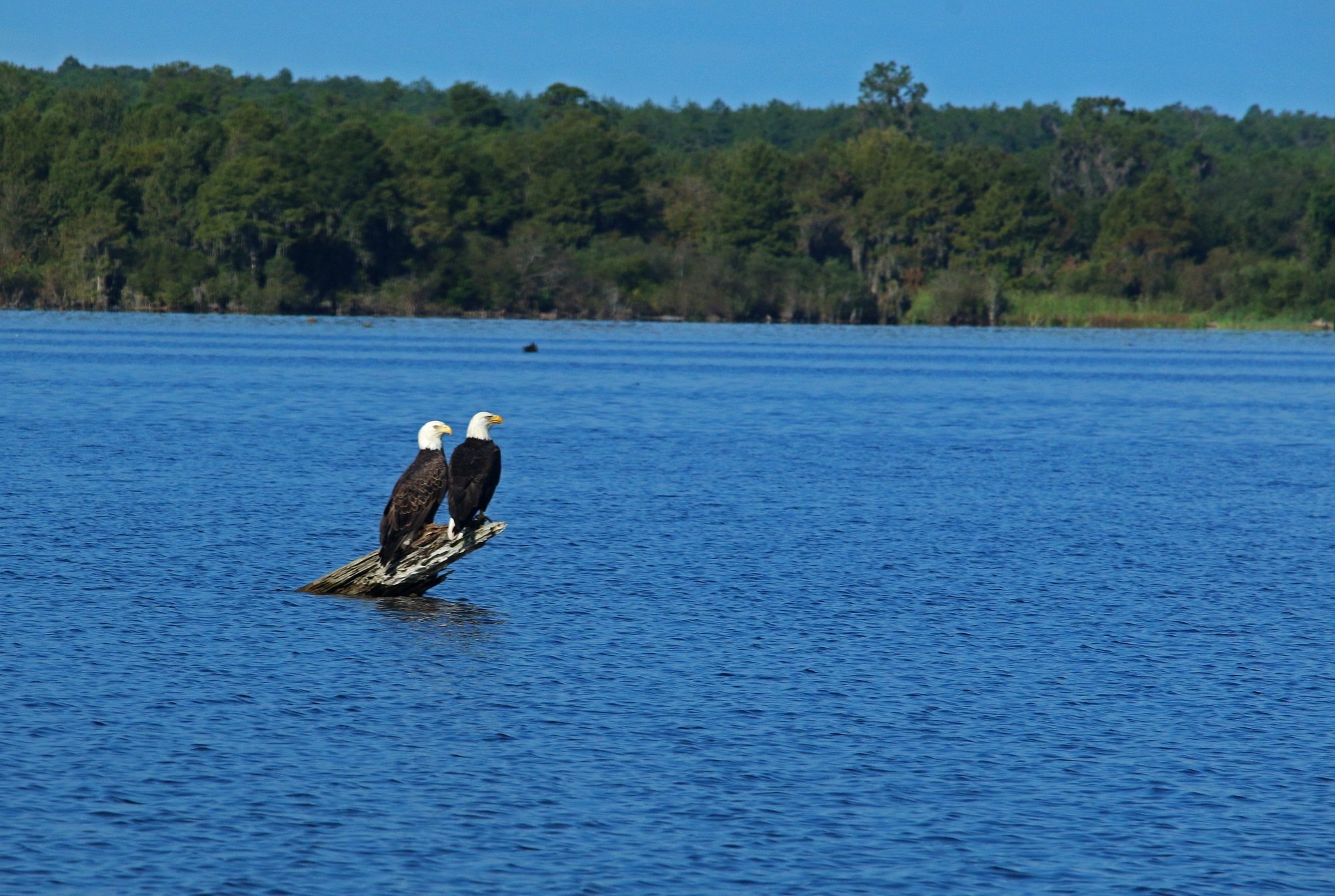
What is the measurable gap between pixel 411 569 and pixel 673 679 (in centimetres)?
447

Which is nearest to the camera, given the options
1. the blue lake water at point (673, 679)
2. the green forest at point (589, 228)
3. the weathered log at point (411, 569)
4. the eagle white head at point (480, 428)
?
the blue lake water at point (673, 679)

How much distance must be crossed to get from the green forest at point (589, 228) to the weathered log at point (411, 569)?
4690 inches

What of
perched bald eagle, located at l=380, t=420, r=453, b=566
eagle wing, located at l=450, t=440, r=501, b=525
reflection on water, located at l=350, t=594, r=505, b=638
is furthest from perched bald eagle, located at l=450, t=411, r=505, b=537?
reflection on water, located at l=350, t=594, r=505, b=638

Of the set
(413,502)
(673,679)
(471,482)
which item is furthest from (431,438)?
(673,679)

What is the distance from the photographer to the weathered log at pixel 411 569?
63.6 feet

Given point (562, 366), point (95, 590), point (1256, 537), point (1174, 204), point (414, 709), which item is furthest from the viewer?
point (1174, 204)

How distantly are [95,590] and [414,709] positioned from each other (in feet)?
21.9

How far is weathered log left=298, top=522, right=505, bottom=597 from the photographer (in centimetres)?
1938

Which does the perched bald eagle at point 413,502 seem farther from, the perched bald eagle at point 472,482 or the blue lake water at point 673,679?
the blue lake water at point 673,679

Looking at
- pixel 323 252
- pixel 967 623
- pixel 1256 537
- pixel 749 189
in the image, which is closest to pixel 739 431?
pixel 1256 537

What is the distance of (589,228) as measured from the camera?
154 metres

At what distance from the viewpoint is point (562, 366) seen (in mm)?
83000

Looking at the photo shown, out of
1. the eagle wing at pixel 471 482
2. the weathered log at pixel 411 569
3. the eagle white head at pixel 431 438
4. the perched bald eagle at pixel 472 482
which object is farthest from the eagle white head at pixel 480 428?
the weathered log at pixel 411 569

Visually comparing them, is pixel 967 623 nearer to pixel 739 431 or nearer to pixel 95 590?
pixel 95 590
